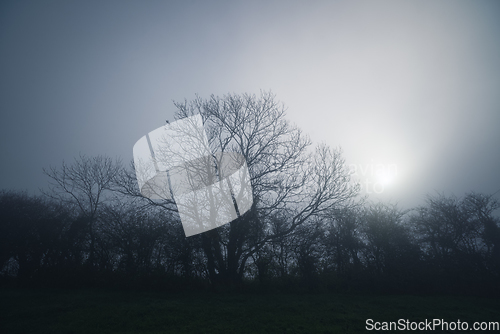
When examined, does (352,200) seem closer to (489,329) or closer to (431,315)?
(431,315)

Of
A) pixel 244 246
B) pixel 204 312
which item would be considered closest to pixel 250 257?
pixel 244 246

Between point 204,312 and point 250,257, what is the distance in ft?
18.8

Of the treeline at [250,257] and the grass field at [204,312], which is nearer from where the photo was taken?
the grass field at [204,312]

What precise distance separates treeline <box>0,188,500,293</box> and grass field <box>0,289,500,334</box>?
5.75 feet

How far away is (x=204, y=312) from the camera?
7.75 m

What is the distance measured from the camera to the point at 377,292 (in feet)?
43.4

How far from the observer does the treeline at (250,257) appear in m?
12.4

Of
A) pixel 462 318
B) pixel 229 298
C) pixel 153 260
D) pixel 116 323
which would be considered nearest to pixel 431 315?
pixel 462 318

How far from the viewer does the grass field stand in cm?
620

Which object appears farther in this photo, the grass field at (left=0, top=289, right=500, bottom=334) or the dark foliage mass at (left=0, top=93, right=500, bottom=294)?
the dark foliage mass at (left=0, top=93, right=500, bottom=294)

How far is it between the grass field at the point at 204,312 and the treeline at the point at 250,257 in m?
1.75

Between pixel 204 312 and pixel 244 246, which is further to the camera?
pixel 244 246

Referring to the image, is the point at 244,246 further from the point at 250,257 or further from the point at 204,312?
the point at 204,312

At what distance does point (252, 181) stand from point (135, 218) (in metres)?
7.53
